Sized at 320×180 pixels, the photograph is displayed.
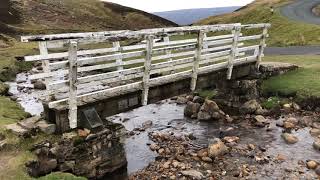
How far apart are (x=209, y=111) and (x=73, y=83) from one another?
1122cm

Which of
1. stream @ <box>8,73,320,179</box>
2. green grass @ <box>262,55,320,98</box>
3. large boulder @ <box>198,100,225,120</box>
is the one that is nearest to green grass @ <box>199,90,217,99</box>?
stream @ <box>8,73,320,179</box>

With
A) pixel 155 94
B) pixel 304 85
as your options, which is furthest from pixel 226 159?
pixel 304 85

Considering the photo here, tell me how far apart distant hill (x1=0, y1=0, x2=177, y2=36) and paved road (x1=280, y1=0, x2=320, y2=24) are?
3973cm

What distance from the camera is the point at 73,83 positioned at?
14.2 m

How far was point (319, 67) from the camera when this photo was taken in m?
27.8

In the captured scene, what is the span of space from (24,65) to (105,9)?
2779 inches

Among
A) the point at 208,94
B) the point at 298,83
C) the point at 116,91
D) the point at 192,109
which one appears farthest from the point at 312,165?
the point at 208,94

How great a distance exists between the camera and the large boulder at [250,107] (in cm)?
2381

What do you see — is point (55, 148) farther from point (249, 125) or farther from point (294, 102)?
point (294, 102)

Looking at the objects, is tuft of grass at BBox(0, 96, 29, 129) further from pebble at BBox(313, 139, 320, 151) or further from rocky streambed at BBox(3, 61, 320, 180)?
pebble at BBox(313, 139, 320, 151)

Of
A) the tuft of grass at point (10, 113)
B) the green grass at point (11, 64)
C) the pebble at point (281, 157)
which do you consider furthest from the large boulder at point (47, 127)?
the green grass at point (11, 64)

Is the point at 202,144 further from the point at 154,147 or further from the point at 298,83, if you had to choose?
the point at 298,83

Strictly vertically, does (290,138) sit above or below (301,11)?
below

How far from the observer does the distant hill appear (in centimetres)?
8388
